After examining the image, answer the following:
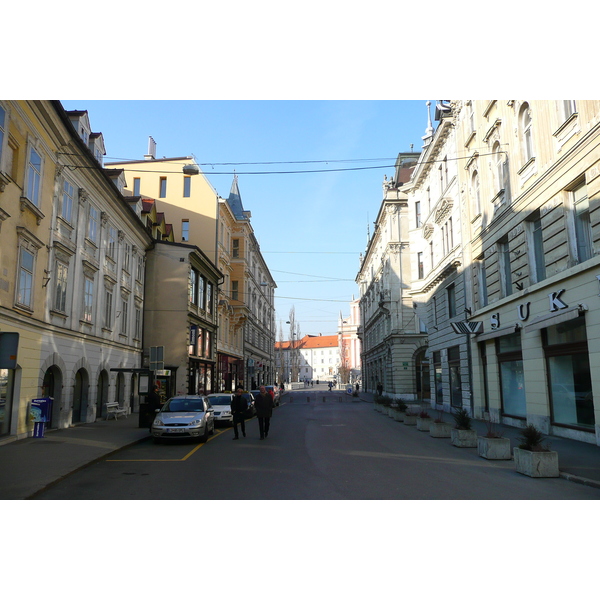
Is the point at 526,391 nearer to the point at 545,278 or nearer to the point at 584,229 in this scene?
the point at 545,278

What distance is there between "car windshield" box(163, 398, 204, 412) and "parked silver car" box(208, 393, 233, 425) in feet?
14.7

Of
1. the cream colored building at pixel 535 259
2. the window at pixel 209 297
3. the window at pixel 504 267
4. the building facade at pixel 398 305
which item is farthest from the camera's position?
the building facade at pixel 398 305

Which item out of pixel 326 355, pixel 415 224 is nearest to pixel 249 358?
pixel 415 224

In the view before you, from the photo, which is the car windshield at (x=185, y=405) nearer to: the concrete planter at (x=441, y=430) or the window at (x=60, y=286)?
the window at (x=60, y=286)

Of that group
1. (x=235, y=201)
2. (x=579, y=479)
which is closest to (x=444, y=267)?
(x=579, y=479)

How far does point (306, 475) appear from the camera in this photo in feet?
34.0

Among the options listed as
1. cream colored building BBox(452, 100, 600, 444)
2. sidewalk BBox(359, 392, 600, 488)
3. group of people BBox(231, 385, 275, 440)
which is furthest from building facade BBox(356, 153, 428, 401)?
sidewalk BBox(359, 392, 600, 488)

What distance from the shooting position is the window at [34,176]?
1701cm

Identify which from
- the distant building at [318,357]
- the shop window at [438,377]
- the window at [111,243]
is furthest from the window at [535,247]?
the distant building at [318,357]

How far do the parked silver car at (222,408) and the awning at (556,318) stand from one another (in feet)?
41.2

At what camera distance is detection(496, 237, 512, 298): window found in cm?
2091

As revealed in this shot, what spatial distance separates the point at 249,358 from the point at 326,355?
118753 millimetres

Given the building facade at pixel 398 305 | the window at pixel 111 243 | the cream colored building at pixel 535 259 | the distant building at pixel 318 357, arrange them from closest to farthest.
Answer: the cream colored building at pixel 535 259 → the window at pixel 111 243 → the building facade at pixel 398 305 → the distant building at pixel 318 357

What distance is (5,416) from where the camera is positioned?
1588 cm
